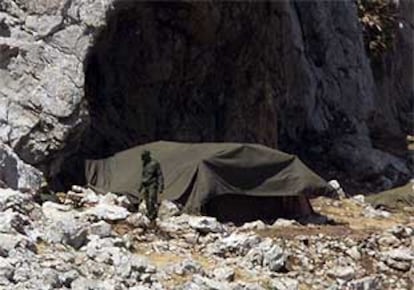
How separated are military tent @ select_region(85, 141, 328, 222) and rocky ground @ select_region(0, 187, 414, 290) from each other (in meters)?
0.79

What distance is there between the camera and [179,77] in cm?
2891

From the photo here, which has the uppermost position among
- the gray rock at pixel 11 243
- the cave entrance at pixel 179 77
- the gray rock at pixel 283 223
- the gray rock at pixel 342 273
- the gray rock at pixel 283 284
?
the cave entrance at pixel 179 77

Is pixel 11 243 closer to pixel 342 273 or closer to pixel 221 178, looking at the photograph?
pixel 342 273

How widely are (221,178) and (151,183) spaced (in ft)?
8.49

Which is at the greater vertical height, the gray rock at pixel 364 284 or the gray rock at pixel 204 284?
the gray rock at pixel 204 284

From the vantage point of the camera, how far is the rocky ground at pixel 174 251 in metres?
16.7

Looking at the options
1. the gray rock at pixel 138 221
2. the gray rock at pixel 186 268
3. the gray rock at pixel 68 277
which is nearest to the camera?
the gray rock at pixel 68 277

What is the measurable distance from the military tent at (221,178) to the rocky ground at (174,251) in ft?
2.58

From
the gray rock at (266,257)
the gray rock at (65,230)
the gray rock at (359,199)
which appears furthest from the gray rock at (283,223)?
the gray rock at (65,230)

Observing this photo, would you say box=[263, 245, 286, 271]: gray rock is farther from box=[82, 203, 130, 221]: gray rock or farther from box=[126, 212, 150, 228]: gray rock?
box=[82, 203, 130, 221]: gray rock

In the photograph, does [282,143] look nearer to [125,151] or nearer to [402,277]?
[125,151]

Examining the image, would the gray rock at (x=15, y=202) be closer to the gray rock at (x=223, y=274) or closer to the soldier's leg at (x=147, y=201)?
the soldier's leg at (x=147, y=201)

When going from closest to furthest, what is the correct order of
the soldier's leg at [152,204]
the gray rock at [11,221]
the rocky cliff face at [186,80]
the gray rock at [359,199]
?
the gray rock at [11,221] → the soldier's leg at [152,204] → the rocky cliff face at [186,80] → the gray rock at [359,199]

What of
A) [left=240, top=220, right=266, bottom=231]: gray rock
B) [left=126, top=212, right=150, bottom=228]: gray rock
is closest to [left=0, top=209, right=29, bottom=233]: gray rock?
[left=126, top=212, right=150, bottom=228]: gray rock
